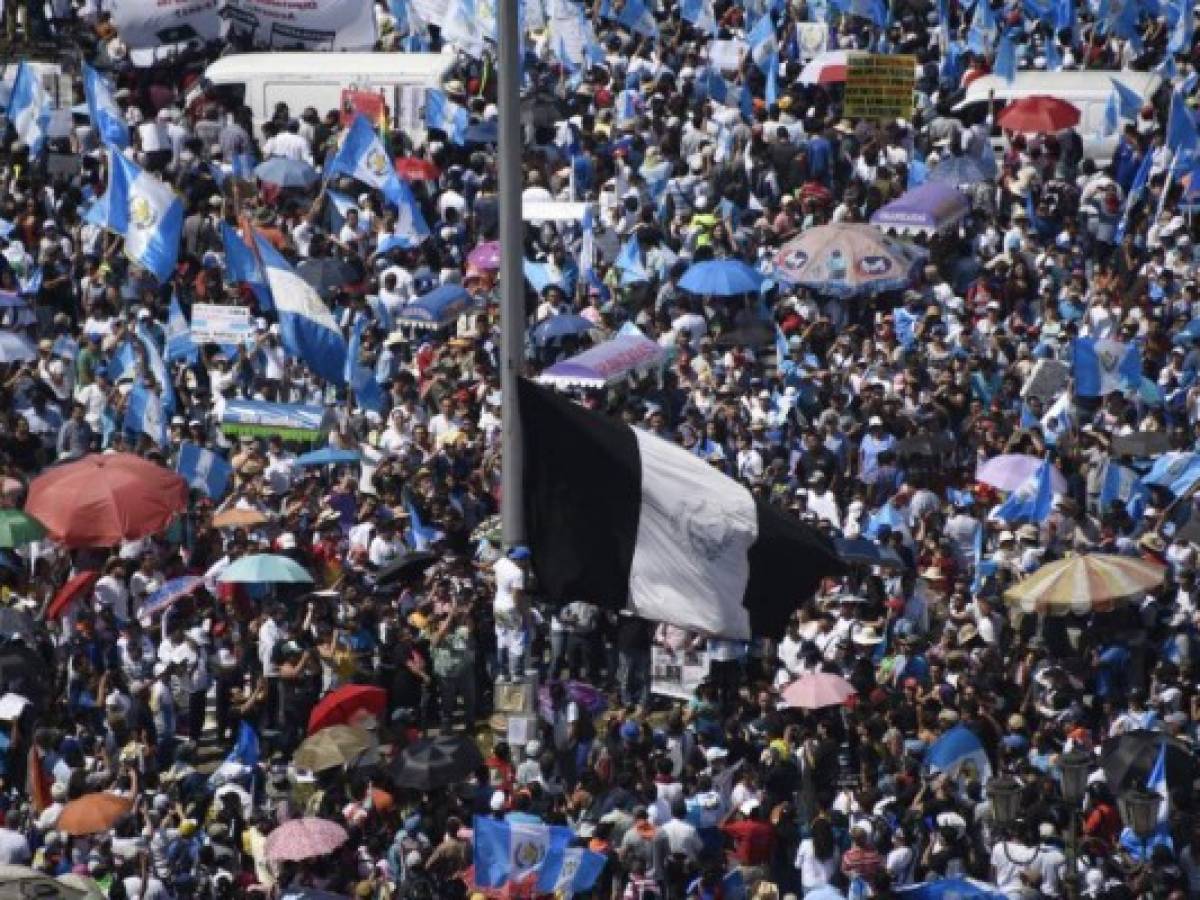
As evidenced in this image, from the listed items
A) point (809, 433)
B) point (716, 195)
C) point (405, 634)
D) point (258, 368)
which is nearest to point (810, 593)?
point (405, 634)

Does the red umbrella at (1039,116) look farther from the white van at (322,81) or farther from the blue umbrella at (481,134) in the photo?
the white van at (322,81)

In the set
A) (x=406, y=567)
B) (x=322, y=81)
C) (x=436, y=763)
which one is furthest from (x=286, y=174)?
(x=436, y=763)

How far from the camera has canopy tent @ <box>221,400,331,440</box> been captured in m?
32.8

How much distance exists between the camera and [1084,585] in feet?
94.3

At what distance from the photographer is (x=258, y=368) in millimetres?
35156

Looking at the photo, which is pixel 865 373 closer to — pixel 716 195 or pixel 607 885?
pixel 716 195

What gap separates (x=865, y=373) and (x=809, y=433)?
152 centimetres

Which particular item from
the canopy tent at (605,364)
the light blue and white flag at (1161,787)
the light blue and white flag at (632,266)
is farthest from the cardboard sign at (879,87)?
the light blue and white flag at (1161,787)

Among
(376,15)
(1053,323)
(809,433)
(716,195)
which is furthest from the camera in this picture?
(376,15)

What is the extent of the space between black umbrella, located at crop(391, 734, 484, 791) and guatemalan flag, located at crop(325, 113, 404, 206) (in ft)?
40.6

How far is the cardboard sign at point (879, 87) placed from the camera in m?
40.6

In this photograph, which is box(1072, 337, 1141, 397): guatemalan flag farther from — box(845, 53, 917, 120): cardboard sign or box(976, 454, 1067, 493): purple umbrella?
box(845, 53, 917, 120): cardboard sign

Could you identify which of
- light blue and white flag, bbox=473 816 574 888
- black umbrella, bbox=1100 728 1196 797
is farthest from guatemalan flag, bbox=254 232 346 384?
light blue and white flag, bbox=473 816 574 888

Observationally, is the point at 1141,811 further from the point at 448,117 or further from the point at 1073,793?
the point at 448,117
